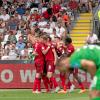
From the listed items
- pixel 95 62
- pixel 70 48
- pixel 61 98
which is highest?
pixel 95 62

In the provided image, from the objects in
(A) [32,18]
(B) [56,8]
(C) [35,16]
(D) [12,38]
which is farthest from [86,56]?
(B) [56,8]

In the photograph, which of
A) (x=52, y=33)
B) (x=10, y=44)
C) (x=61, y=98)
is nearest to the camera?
(x=61, y=98)

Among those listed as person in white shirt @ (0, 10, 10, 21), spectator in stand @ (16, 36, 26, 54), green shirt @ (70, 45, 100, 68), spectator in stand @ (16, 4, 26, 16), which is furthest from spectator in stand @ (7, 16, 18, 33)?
green shirt @ (70, 45, 100, 68)

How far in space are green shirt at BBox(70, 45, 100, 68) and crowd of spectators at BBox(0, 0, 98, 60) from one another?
15435mm

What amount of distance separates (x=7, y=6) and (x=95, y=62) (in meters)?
22.9

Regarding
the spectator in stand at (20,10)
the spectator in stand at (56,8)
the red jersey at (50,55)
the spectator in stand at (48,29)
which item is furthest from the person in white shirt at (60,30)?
the red jersey at (50,55)

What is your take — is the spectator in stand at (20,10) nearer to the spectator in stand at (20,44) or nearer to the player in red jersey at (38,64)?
the spectator in stand at (20,44)

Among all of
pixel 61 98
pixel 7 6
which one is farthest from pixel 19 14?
pixel 61 98

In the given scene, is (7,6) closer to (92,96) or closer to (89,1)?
(89,1)

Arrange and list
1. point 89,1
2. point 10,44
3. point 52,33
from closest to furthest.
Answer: point 10,44 < point 52,33 < point 89,1

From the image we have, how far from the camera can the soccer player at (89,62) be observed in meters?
6.35

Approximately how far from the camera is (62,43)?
718 inches

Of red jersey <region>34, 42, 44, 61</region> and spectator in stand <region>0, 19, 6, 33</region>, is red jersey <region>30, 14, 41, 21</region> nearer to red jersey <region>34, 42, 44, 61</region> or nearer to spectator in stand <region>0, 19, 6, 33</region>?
spectator in stand <region>0, 19, 6, 33</region>

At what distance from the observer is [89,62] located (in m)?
6.30
